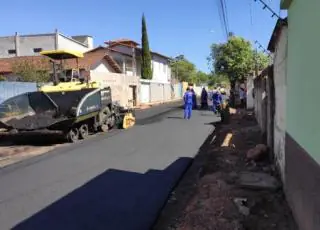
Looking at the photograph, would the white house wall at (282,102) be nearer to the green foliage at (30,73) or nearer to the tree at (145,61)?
the green foliage at (30,73)

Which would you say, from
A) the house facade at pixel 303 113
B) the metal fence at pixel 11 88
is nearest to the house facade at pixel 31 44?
the metal fence at pixel 11 88

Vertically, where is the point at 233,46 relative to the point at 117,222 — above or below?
above

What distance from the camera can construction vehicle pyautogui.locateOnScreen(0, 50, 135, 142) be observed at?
14.4 meters

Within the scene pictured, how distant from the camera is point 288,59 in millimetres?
6828

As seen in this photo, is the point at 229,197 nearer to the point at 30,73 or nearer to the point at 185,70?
the point at 30,73

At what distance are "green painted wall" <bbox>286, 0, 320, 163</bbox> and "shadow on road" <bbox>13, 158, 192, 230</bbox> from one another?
7.90ft

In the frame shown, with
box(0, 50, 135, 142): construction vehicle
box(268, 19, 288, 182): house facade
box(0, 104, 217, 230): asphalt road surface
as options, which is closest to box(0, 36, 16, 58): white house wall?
box(0, 50, 135, 142): construction vehicle

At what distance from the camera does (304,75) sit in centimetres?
508

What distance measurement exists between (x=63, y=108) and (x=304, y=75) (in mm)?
11409

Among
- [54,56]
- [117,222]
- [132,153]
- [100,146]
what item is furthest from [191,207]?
[54,56]

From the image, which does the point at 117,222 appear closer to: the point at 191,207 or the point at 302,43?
the point at 191,207

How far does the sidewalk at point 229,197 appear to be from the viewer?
628 cm

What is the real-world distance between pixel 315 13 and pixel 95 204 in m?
4.34

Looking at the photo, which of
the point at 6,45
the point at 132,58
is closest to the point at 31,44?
the point at 6,45
